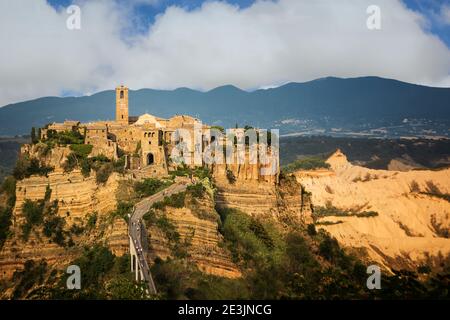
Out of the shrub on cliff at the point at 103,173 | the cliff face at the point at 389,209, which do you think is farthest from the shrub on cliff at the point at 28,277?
the cliff face at the point at 389,209

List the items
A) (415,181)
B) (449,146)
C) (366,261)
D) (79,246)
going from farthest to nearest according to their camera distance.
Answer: (449,146), (415,181), (366,261), (79,246)

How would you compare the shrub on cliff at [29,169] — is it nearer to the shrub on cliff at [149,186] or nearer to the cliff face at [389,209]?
the shrub on cliff at [149,186]

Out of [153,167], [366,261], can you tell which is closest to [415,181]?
[366,261]

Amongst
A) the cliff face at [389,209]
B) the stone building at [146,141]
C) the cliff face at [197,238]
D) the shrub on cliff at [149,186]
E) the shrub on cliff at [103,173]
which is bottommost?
the cliff face at [389,209]

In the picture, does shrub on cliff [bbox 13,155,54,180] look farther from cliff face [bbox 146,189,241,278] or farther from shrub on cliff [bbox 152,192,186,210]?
cliff face [bbox 146,189,241,278]

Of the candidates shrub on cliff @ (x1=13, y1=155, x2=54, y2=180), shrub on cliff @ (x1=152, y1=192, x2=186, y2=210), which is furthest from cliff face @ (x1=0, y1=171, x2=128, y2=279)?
shrub on cliff @ (x1=152, y1=192, x2=186, y2=210)
